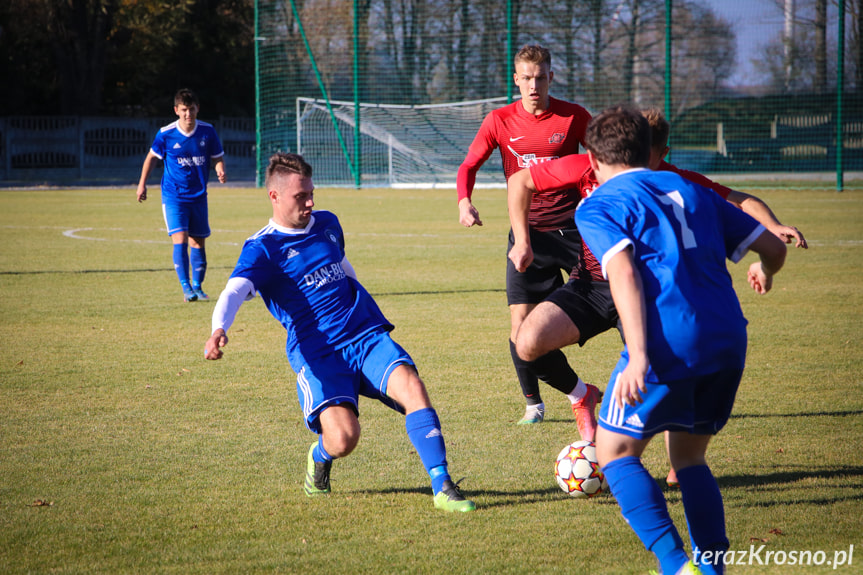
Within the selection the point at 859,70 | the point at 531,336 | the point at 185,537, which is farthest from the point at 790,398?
the point at 859,70

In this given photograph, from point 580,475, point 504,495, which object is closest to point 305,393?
point 504,495

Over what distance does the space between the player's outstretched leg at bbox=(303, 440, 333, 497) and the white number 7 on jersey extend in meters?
2.02

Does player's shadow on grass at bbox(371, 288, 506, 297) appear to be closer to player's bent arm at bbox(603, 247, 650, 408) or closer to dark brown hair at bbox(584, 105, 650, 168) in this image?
dark brown hair at bbox(584, 105, 650, 168)

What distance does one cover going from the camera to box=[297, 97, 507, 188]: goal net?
29141 millimetres

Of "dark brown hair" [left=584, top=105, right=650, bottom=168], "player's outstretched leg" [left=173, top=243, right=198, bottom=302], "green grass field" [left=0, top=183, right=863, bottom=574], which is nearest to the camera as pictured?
"dark brown hair" [left=584, top=105, right=650, bottom=168]

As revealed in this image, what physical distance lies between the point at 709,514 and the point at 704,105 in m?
27.3

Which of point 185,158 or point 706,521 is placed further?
point 185,158

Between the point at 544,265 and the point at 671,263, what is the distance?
253 cm

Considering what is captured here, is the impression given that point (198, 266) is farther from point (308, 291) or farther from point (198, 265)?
point (308, 291)

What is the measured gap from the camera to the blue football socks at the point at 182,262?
973 cm

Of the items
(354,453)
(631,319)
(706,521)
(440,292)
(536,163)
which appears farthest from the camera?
(440,292)

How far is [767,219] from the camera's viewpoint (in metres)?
3.63

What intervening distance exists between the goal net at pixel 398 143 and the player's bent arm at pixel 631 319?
2632 centimetres

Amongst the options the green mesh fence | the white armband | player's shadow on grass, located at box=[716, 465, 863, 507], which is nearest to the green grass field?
player's shadow on grass, located at box=[716, 465, 863, 507]
